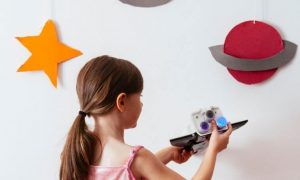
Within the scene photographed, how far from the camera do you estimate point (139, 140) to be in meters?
0.97

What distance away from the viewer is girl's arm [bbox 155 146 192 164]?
871 mm

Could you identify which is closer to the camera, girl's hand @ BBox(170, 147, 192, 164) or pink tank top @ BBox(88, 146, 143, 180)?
pink tank top @ BBox(88, 146, 143, 180)

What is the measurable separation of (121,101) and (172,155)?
21 cm

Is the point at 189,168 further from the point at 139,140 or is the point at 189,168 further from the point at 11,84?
the point at 11,84

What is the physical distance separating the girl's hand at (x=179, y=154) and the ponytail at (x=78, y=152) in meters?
0.20

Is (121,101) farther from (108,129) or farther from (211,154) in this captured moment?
(211,154)

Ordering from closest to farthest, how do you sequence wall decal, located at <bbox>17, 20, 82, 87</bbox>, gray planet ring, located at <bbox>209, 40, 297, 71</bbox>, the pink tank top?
the pink tank top
gray planet ring, located at <bbox>209, 40, 297, 71</bbox>
wall decal, located at <bbox>17, 20, 82, 87</bbox>

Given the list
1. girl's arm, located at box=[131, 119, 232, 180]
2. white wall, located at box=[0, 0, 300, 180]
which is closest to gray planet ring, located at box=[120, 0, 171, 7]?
white wall, located at box=[0, 0, 300, 180]

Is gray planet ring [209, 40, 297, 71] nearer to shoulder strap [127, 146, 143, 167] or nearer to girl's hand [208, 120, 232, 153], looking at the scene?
girl's hand [208, 120, 232, 153]

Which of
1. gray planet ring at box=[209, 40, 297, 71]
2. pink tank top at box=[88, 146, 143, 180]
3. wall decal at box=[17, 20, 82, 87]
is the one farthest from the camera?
wall decal at box=[17, 20, 82, 87]

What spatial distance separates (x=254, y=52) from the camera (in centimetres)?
87

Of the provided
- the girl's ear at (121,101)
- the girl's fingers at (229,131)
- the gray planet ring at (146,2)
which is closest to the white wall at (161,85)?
the gray planet ring at (146,2)

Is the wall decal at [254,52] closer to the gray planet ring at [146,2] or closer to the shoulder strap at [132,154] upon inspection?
the gray planet ring at [146,2]

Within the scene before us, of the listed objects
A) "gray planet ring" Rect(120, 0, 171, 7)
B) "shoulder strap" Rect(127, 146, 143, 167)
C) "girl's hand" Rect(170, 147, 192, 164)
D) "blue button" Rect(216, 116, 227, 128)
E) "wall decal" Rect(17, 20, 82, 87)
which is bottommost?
"girl's hand" Rect(170, 147, 192, 164)
